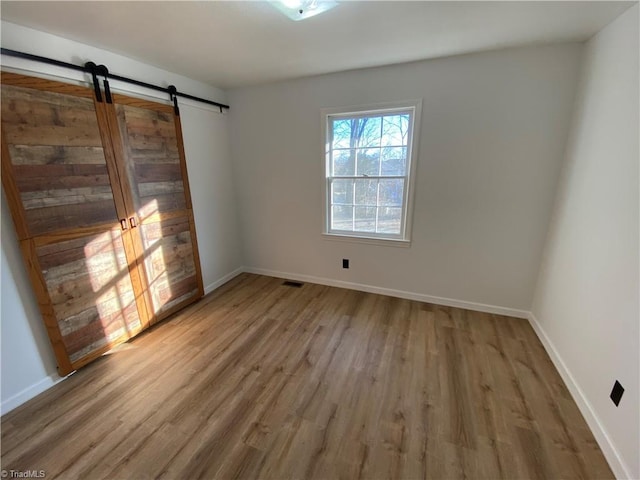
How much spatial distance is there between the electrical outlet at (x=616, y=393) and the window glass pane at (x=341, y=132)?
8.61ft

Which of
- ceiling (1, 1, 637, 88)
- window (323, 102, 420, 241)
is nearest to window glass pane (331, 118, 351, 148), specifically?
window (323, 102, 420, 241)

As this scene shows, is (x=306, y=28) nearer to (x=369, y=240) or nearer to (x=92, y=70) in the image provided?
(x=92, y=70)

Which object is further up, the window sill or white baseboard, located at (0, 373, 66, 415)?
the window sill

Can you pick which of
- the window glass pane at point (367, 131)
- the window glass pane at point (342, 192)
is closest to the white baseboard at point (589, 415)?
the window glass pane at point (342, 192)

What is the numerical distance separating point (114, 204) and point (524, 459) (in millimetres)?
3156

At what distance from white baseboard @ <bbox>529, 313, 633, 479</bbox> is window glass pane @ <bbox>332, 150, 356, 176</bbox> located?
2.32 m

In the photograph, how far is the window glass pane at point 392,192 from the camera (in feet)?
9.00

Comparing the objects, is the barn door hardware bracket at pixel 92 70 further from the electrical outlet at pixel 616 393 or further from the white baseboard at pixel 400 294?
the electrical outlet at pixel 616 393

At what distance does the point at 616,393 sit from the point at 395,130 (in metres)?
2.42

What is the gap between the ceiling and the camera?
1.50 meters

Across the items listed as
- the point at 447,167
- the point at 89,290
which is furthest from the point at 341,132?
the point at 89,290

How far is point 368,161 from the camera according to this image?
2812 millimetres

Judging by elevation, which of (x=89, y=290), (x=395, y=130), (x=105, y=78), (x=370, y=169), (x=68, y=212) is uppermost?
(x=105, y=78)

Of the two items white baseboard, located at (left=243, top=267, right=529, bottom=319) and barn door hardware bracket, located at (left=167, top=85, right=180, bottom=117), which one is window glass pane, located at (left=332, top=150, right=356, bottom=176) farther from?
barn door hardware bracket, located at (left=167, top=85, right=180, bottom=117)
